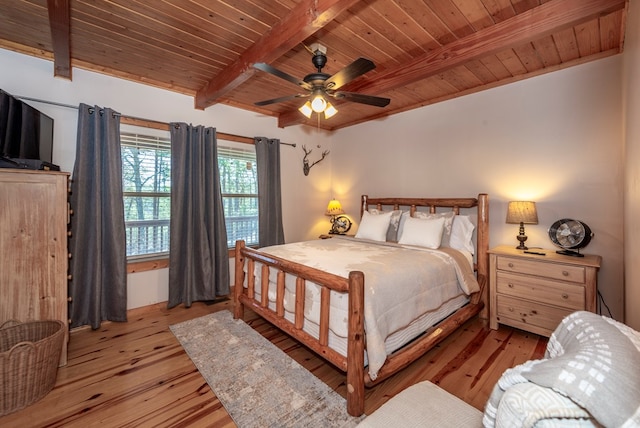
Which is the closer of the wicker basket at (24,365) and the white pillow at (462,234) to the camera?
the wicker basket at (24,365)

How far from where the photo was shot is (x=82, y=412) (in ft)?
5.22

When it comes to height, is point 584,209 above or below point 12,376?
above

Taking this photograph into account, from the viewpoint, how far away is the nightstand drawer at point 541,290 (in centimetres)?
215

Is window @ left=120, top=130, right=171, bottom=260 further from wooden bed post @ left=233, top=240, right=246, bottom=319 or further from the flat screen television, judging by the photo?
wooden bed post @ left=233, top=240, right=246, bottom=319

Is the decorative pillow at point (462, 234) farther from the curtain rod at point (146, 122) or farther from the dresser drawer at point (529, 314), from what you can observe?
the curtain rod at point (146, 122)

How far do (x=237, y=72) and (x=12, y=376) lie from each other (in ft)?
8.55

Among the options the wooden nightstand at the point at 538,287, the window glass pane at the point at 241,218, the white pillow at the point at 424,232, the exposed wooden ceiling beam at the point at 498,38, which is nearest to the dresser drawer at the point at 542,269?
the wooden nightstand at the point at 538,287

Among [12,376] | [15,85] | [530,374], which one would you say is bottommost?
[12,376]

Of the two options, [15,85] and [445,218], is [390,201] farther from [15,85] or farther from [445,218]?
[15,85]

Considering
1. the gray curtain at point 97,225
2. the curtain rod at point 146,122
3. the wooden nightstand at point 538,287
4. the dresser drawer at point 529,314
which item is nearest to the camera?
the wooden nightstand at point 538,287

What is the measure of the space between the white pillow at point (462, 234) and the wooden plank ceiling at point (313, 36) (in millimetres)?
1485

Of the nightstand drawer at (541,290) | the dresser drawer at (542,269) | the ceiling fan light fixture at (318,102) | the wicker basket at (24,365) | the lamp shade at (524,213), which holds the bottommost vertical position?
the wicker basket at (24,365)

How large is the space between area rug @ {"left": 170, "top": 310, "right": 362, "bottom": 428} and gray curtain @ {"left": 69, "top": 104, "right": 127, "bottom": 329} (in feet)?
2.44

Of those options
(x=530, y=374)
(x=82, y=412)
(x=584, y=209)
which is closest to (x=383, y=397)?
(x=530, y=374)
